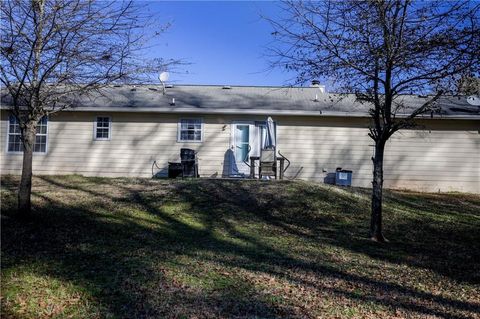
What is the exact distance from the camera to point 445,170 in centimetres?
1512

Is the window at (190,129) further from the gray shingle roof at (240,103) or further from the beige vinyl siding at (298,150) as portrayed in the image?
the gray shingle roof at (240,103)

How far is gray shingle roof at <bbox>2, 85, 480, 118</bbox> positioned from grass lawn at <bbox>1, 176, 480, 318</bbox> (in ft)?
13.2

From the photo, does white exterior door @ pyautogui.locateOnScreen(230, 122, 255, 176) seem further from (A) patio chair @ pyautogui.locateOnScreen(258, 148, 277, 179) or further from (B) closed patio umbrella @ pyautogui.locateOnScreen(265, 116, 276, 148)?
(A) patio chair @ pyautogui.locateOnScreen(258, 148, 277, 179)

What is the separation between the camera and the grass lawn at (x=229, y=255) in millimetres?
4164

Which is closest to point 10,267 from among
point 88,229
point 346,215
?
point 88,229

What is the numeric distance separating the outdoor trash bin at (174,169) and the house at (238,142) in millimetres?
1171

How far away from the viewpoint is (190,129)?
1541 centimetres

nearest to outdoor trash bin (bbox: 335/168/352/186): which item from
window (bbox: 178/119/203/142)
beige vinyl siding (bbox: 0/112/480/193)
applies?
beige vinyl siding (bbox: 0/112/480/193)

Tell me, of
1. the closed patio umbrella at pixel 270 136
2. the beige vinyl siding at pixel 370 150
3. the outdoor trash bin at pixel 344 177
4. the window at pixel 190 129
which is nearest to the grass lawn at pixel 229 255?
the closed patio umbrella at pixel 270 136

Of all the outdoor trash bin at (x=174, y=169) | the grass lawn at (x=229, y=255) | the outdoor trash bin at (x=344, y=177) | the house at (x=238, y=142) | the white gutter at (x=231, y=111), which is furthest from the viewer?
the house at (x=238, y=142)

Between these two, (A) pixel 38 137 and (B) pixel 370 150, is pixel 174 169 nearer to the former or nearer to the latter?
(A) pixel 38 137

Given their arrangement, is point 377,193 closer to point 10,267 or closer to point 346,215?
point 346,215

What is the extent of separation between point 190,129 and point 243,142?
192 cm

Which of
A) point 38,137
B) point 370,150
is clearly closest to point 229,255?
point 370,150
